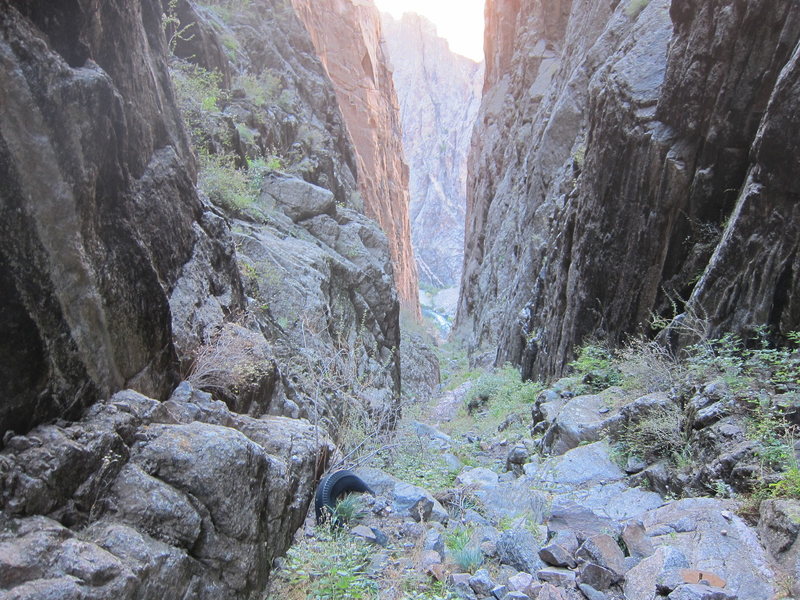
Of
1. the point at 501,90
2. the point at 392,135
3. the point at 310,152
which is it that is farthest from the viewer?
the point at 392,135

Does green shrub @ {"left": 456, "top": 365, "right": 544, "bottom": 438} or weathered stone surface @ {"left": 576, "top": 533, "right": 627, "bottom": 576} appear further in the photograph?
green shrub @ {"left": 456, "top": 365, "right": 544, "bottom": 438}

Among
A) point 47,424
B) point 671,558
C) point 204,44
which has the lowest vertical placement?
point 671,558

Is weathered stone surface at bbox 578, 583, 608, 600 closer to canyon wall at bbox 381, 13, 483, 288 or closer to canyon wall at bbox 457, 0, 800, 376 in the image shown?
canyon wall at bbox 457, 0, 800, 376

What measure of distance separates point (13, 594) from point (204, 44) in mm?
15587

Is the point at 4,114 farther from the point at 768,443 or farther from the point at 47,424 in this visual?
the point at 768,443

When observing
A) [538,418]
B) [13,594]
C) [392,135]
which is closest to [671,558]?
[13,594]

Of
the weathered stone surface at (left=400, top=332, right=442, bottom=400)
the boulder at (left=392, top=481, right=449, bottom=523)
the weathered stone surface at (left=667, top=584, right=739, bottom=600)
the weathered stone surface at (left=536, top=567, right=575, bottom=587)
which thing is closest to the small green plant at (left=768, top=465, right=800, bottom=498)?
the weathered stone surface at (left=667, top=584, right=739, bottom=600)

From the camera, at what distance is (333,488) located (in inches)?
177

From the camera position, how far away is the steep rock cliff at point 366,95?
3450cm

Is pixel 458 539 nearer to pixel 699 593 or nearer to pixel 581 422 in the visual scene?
pixel 699 593

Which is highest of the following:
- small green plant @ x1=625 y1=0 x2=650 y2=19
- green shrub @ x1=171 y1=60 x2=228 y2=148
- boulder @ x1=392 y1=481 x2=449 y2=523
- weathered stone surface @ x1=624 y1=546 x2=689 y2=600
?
small green plant @ x1=625 y1=0 x2=650 y2=19

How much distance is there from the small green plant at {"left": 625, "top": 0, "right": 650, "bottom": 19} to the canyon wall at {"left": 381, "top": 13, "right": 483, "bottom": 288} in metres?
78.7

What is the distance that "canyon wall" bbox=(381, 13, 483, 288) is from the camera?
94.9 m

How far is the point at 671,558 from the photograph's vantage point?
3.62 m
